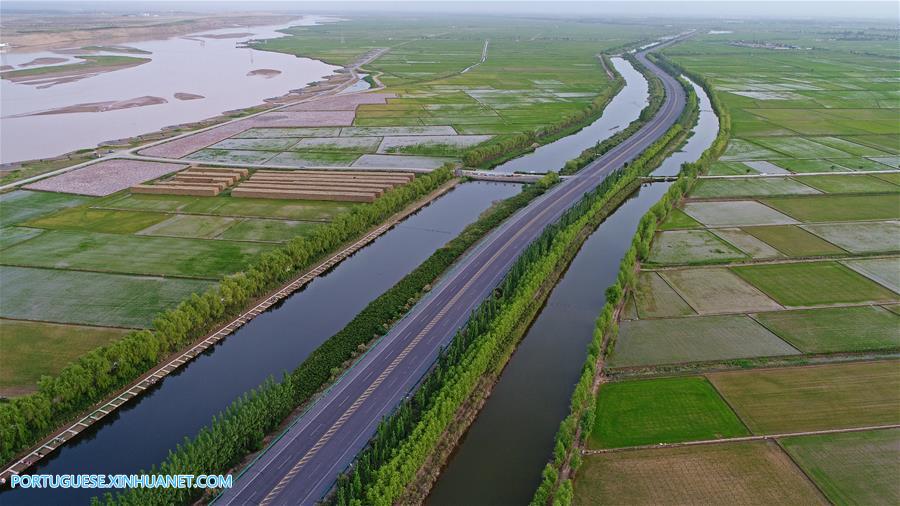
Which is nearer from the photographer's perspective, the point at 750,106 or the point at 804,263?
the point at 804,263

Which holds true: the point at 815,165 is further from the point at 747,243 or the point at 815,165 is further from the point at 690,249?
the point at 690,249

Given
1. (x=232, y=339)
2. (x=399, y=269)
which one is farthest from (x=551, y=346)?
(x=232, y=339)

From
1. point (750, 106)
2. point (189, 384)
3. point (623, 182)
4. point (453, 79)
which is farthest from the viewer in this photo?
point (453, 79)

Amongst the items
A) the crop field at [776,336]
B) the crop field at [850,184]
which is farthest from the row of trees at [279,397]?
the crop field at [850,184]

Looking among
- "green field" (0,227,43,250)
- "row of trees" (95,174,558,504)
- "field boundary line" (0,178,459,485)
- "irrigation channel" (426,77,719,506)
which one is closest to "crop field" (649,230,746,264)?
"irrigation channel" (426,77,719,506)

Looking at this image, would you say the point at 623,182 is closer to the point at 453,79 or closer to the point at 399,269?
the point at 399,269

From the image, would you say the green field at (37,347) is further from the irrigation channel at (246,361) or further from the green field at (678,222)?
the green field at (678,222)
